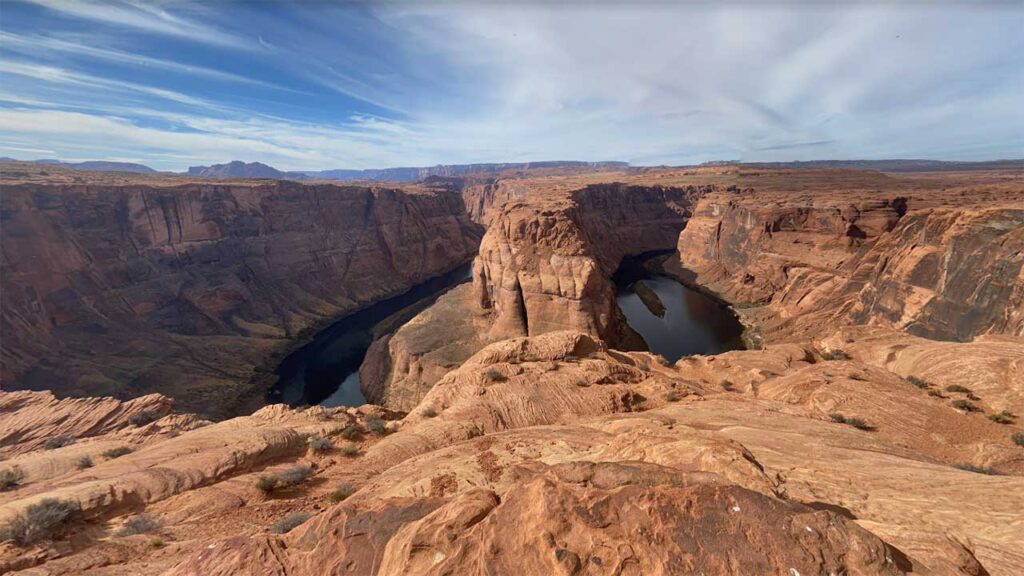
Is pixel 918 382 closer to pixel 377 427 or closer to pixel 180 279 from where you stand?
pixel 377 427

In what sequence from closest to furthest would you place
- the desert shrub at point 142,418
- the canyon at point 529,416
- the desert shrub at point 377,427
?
1. the canyon at point 529,416
2. the desert shrub at point 377,427
3. the desert shrub at point 142,418

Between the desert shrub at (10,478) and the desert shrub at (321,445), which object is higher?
the desert shrub at (10,478)

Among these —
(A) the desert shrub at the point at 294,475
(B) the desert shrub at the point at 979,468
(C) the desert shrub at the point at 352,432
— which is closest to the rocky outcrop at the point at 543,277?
(C) the desert shrub at the point at 352,432

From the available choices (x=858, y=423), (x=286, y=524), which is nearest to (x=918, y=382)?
(x=858, y=423)

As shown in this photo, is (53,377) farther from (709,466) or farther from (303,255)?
(709,466)

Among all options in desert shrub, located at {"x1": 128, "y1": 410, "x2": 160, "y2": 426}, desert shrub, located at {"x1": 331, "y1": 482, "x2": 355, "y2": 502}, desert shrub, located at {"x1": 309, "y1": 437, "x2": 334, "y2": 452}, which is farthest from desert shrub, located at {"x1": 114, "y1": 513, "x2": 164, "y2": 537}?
desert shrub, located at {"x1": 128, "y1": 410, "x2": 160, "y2": 426}

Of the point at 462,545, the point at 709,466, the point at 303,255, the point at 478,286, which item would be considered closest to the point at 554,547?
the point at 462,545

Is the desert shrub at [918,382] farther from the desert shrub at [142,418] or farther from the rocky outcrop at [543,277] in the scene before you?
the desert shrub at [142,418]
